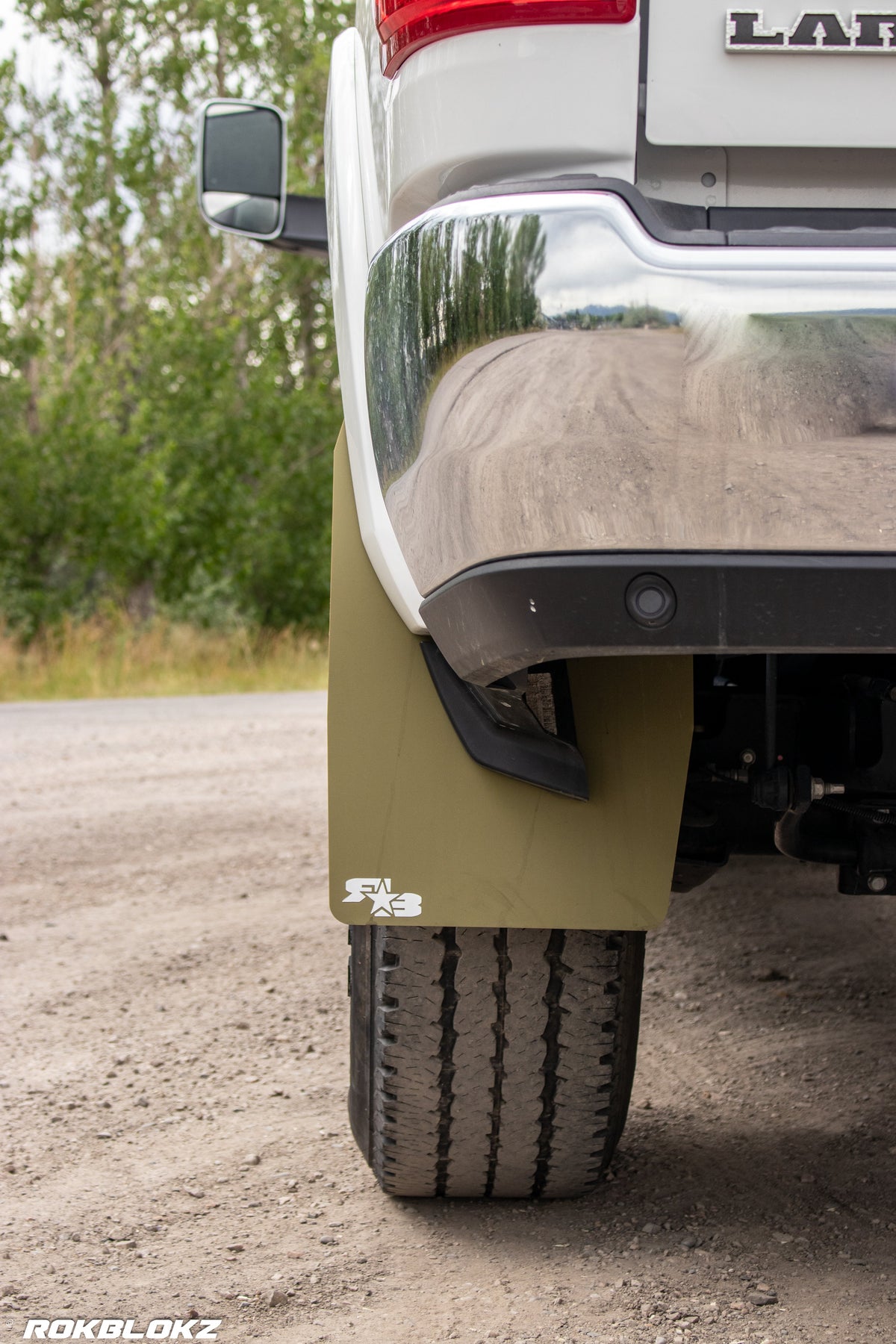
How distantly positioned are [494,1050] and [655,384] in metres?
1.08

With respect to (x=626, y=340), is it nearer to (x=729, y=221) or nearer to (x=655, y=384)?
(x=655, y=384)

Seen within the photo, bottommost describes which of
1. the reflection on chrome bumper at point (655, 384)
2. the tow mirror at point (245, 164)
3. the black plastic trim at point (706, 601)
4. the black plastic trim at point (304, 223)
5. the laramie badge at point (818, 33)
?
the black plastic trim at point (706, 601)

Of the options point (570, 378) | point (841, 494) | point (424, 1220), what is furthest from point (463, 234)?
point (424, 1220)

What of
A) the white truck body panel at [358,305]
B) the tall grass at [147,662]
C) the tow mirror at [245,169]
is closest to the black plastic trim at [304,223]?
the tow mirror at [245,169]

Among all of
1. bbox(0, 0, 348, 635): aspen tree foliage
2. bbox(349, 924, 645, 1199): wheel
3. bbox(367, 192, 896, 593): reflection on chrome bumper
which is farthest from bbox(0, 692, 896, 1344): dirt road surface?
bbox(0, 0, 348, 635): aspen tree foliage

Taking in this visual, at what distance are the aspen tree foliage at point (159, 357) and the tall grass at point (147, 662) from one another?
92 cm

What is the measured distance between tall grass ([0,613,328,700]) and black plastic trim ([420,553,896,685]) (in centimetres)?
994

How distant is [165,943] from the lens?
3.63 metres

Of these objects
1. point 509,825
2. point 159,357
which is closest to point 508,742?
point 509,825

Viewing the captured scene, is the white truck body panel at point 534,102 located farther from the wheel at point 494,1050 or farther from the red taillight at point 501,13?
the wheel at point 494,1050

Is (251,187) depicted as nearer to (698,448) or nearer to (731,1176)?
(698,448)

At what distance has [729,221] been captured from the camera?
4.37 feet

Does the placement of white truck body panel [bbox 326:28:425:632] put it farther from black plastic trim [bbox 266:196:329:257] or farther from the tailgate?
black plastic trim [bbox 266:196:329:257]

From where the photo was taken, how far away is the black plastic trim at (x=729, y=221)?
4.11 feet
